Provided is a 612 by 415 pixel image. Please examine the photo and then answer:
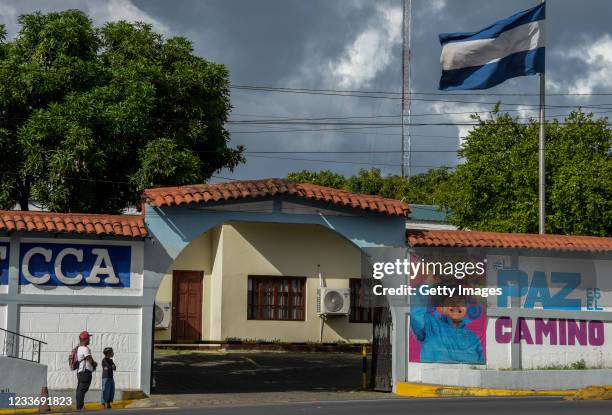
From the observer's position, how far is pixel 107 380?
1983cm

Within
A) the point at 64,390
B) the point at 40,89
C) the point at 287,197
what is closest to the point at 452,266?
the point at 287,197

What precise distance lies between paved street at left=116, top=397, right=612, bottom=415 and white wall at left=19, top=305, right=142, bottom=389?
2032 millimetres

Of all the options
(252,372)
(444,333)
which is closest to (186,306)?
(252,372)

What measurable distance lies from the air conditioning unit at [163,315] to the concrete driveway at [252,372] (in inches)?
46.4

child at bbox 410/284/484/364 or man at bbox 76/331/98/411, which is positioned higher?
child at bbox 410/284/484/364

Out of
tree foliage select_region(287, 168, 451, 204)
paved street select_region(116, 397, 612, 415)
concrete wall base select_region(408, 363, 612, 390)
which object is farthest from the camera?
tree foliage select_region(287, 168, 451, 204)

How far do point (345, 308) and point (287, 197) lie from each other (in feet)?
43.5

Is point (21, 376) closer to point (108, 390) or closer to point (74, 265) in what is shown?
point (108, 390)

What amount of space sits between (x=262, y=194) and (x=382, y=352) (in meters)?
5.24

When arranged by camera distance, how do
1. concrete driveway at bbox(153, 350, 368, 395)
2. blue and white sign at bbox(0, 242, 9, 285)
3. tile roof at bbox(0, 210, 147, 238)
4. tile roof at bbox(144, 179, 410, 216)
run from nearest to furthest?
1. tile roof at bbox(0, 210, 147, 238)
2. blue and white sign at bbox(0, 242, 9, 285)
3. tile roof at bbox(144, 179, 410, 216)
4. concrete driveway at bbox(153, 350, 368, 395)

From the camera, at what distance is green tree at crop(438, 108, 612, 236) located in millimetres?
34062

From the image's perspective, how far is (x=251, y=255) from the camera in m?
34.9

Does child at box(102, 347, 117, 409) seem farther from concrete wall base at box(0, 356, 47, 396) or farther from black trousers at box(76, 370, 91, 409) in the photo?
concrete wall base at box(0, 356, 47, 396)

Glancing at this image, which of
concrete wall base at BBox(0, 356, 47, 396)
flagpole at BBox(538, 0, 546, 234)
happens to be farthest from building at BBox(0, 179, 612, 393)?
flagpole at BBox(538, 0, 546, 234)
